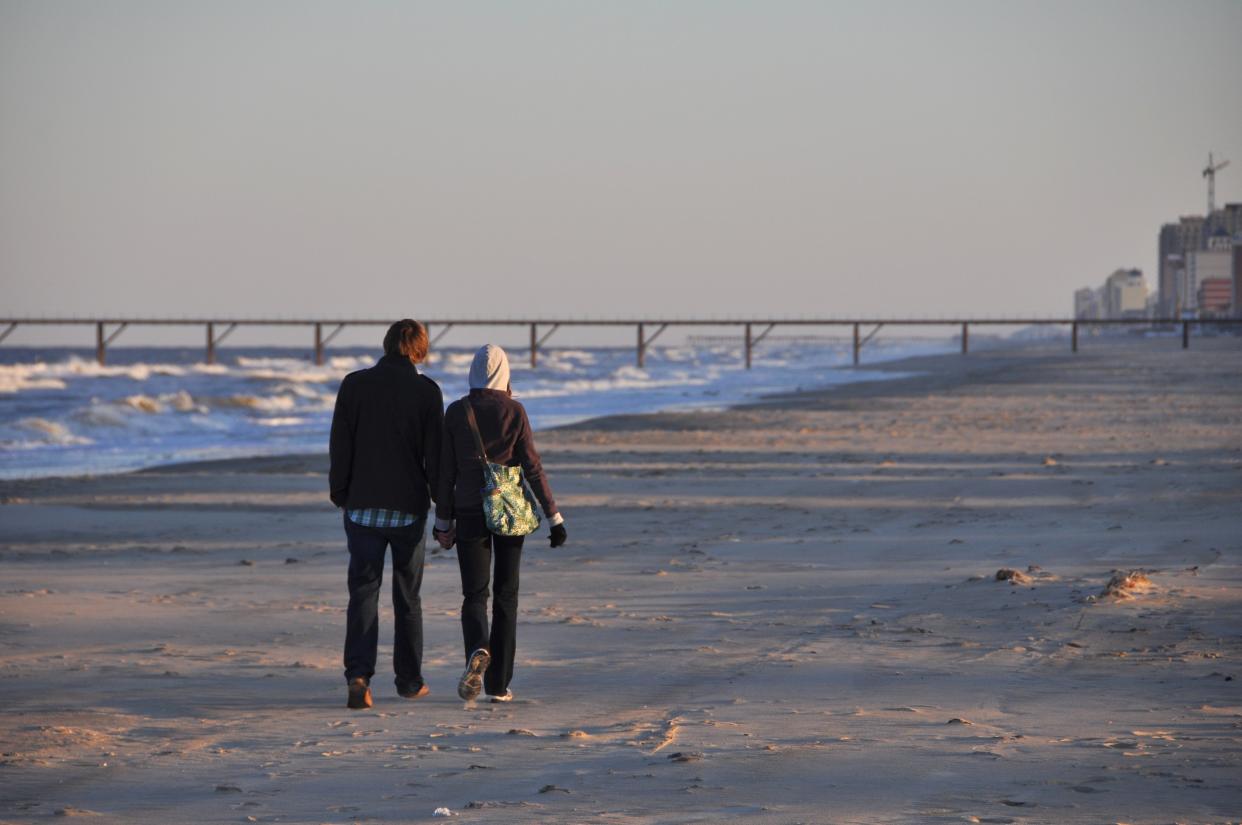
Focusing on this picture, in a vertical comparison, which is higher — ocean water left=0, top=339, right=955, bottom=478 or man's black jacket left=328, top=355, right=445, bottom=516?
man's black jacket left=328, top=355, right=445, bottom=516

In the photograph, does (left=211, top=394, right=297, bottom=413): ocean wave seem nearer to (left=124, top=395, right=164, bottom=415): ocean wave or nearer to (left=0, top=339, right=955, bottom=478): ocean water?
(left=0, top=339, right=955, bottom=478): ocean water

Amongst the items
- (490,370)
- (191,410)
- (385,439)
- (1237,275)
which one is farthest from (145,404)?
(1237,275)

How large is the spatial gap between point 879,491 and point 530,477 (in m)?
7.89

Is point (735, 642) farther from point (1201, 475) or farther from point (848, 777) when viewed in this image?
point (1201, 475)

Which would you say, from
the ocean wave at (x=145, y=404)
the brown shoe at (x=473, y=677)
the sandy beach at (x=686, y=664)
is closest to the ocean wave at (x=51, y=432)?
the ocean wave at (x=145, y=404)

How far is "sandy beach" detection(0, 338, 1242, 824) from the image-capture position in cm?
436

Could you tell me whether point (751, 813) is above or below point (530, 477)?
below

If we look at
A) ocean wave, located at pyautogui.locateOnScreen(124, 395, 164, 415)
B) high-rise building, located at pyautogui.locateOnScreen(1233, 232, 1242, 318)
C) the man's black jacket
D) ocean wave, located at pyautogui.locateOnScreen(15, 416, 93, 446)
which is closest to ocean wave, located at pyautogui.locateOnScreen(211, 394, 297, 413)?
ocean wave, located at pyautogui.locateOnScreen(124, 395, 164, 415)

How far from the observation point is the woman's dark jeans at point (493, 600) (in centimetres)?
575

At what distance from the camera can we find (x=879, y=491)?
1323cm

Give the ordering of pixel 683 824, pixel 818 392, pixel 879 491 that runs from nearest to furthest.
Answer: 1. pixel 683 824
2. pixel 879 491
3. pixel 818 392

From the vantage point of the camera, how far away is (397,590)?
5855 mm

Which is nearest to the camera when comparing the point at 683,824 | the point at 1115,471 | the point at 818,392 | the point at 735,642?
the point at 683,824

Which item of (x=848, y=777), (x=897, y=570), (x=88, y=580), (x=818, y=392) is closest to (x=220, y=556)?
(x=88, y=580)
